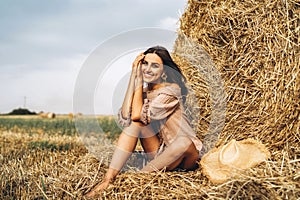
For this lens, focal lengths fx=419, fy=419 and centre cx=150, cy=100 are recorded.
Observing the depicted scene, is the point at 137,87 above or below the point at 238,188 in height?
above

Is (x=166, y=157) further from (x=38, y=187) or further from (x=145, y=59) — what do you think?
(x=38, y=187)

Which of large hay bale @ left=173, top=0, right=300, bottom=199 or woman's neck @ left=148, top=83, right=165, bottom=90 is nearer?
large hay bale @ left=173, top=0, right=300, bottom=199

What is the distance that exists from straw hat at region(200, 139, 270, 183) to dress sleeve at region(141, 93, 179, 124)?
57 cm

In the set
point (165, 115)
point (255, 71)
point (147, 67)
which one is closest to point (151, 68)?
point (147, 67)

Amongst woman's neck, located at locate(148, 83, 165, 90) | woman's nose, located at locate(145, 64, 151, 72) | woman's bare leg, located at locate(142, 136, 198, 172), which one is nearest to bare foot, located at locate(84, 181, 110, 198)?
woman's bare leg, located at locate(142, 136, 198, 172)

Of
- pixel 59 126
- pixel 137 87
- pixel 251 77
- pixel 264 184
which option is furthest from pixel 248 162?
pixel 59 126

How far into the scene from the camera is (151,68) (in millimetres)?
3760

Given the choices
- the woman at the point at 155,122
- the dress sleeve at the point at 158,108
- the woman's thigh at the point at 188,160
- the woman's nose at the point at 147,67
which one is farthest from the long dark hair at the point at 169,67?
the woman's thigh at the point at 188,160

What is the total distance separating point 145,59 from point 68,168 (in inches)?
56.0

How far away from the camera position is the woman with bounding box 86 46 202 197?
3619 mm

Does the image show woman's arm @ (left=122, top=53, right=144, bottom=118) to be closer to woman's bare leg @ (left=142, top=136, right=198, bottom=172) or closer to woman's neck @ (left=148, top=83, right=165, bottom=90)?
woman's neck @ (left=148, top=83, right=165, bottom=90)

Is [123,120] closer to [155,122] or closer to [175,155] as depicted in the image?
[155,122]

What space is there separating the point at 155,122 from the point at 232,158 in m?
0.74

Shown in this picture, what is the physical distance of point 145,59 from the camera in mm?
3746
